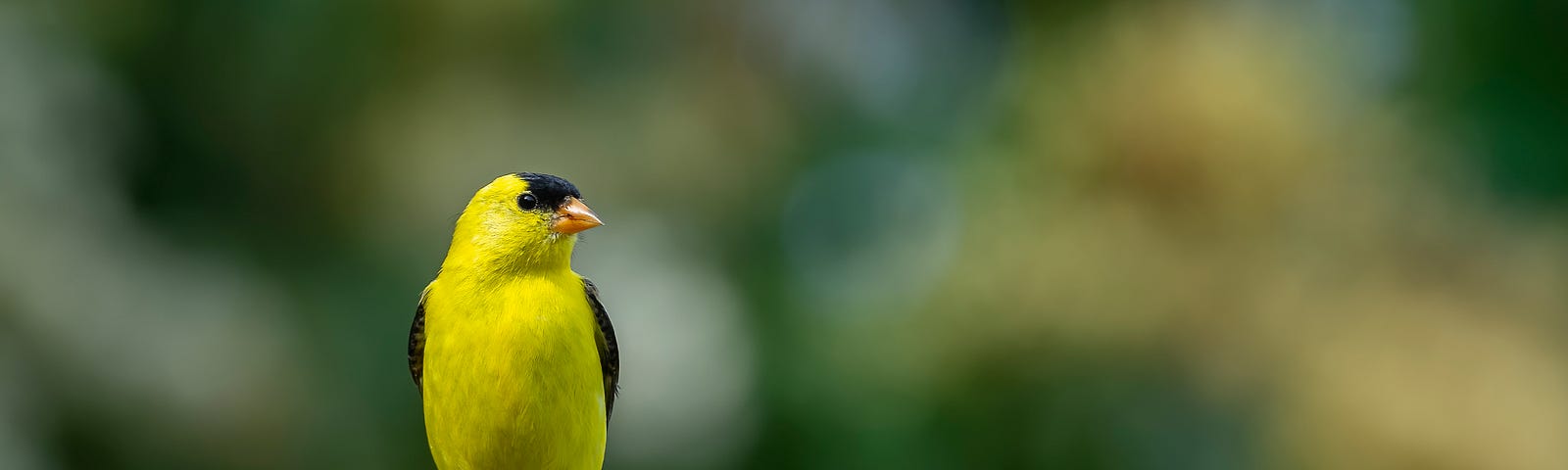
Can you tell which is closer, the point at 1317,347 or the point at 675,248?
the point at 1317,347

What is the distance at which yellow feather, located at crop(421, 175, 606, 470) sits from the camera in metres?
2.18

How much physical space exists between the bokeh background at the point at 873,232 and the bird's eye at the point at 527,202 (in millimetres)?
4397

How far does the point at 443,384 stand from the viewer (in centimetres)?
223

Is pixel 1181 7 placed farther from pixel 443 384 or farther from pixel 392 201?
pixel 443 384

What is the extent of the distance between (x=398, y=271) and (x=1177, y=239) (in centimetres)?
419

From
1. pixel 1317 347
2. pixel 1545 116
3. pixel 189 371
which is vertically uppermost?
pixel 1545 116

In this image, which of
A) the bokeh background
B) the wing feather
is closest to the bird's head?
the wing feather

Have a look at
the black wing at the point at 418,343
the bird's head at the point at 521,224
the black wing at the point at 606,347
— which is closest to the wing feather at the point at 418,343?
the black wing at the point at 418,343

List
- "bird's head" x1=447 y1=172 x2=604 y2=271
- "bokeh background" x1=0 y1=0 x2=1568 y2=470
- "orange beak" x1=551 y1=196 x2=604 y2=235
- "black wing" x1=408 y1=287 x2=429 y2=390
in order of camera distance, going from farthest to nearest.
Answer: "bokeh background" x1=0 y1=0 x2=1568 y2=470, "black wing" x1=408 y1=287 x2=429 y2=390, "bird's head" x1=447 y1=172 x2=604 y2=271, "orange beak" x1=551 y1=196 x2=604 y2=235

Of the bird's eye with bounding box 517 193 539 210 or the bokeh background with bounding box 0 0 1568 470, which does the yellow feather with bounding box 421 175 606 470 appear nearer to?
the bird's eye with bounding box 517 193 539 210

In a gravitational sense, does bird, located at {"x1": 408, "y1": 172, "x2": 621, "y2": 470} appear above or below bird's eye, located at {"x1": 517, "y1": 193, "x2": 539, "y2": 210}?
below

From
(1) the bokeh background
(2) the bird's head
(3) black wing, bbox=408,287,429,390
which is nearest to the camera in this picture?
(2) the bird's head

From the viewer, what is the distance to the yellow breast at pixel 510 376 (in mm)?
2184

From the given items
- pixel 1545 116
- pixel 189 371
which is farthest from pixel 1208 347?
pixel 189 371
